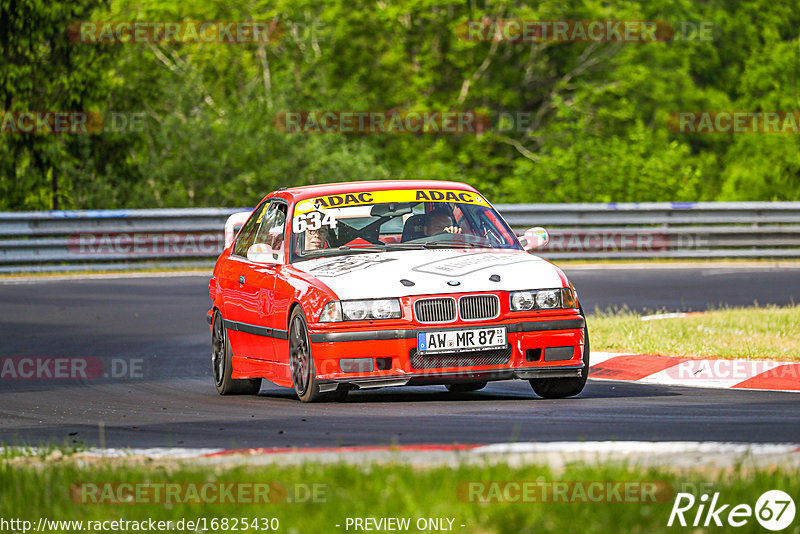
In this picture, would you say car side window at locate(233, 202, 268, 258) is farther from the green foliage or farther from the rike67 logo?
the green foliage

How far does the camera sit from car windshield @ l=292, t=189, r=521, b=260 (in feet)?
34.0

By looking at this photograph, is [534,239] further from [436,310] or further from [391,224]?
[436,310]

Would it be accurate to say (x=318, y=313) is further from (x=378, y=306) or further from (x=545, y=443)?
(x=545, y=443)

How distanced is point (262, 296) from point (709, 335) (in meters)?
4.42

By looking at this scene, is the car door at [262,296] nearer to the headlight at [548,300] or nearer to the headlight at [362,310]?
the headlight at [362,310]

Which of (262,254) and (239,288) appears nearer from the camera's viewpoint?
(262,254)

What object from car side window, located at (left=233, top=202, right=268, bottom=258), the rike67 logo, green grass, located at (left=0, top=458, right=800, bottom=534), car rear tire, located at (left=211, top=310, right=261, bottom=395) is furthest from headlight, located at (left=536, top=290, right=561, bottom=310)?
the rike67 logo

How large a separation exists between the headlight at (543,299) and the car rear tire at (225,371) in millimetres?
2650

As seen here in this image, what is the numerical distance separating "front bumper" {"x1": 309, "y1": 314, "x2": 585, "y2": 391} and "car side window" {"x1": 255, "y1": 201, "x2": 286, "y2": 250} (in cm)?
161

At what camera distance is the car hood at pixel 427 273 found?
364 inches

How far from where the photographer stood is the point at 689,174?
30.3m

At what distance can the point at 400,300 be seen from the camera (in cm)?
920

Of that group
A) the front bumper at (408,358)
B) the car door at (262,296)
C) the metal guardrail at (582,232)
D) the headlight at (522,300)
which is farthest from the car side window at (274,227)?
the metal guardrail at (582,232)

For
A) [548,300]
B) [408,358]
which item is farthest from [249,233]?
[548,300]
